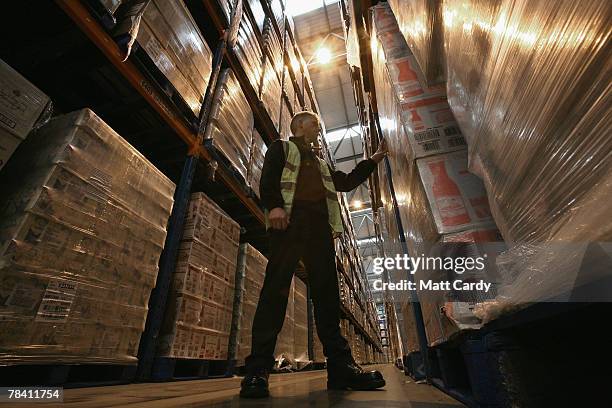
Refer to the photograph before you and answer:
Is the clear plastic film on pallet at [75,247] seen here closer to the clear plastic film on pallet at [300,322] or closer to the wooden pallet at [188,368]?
the wooden pallet at [188,368]

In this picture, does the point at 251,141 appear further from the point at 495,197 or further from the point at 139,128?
the point at 495,197

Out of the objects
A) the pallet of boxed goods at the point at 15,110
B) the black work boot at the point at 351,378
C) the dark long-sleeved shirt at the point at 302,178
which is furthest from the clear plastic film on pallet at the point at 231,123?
the black work boot at the point at 351,378

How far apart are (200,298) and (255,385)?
1.09 metres

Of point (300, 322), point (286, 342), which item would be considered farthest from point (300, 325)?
point (286, 342)

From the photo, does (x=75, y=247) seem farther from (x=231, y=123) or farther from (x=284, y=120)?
(x=284, y=120)

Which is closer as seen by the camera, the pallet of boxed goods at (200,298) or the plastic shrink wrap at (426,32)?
the plastic shrink wrap at (426,32)

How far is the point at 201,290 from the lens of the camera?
216 centimetres

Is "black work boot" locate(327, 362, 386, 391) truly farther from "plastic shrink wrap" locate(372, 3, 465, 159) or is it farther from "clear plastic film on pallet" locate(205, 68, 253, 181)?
"clear plastic film on pallet" locate(205, 68, 253, 181)

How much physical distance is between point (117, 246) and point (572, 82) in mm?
1793

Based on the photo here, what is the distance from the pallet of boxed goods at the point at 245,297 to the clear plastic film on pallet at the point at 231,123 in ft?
2.74

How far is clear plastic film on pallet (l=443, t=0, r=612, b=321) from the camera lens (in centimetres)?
44

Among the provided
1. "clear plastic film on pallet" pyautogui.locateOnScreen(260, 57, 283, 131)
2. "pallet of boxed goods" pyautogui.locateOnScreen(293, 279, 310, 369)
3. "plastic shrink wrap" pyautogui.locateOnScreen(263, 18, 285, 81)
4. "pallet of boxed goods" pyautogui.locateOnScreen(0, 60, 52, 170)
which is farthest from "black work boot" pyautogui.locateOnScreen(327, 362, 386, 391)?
"plastic shrink wrap" pyautogui.locateOnScreen(263, 18, 285, 81)

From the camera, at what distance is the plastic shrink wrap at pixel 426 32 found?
1.11 m

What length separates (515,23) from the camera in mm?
630
